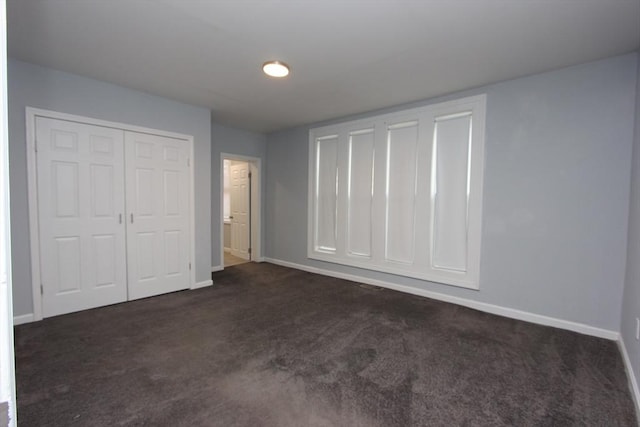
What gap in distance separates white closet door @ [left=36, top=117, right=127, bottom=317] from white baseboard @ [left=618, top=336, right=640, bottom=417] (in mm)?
4822

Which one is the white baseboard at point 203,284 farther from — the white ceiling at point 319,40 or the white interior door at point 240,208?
the white ceiling at point 319,40

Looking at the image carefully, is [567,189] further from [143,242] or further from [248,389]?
[143,242]

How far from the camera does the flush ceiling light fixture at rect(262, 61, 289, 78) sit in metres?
2.88

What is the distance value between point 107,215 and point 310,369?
302 cm

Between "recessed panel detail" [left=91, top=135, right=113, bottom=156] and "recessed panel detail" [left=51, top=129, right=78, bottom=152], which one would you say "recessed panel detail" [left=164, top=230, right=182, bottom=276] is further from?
"recessed panel detail" [left=51, top=129, right=78, bottom=152]

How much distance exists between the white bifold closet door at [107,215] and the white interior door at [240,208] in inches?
83.4

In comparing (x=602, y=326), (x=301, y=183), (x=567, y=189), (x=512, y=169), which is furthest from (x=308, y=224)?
(x=602, y=326)

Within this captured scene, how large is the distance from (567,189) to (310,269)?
3.80 metres

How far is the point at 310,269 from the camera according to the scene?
17.5 ft

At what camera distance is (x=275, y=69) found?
9.70 feet

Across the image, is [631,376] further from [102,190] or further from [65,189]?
[65,189]

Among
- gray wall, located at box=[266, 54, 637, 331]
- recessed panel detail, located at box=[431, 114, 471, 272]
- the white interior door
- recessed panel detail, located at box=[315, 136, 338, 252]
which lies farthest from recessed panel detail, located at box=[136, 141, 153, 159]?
gray wall, located at box=[266, 54, 637, 331]

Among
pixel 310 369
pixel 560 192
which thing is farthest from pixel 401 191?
pixel 310 369

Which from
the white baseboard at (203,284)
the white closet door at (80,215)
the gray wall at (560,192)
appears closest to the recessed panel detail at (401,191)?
the gray wall at (560,192)
